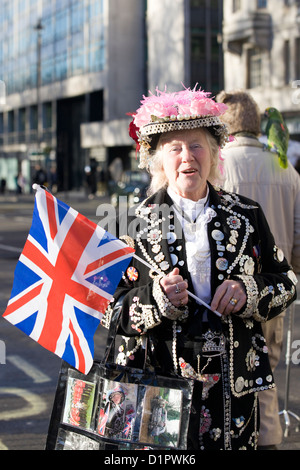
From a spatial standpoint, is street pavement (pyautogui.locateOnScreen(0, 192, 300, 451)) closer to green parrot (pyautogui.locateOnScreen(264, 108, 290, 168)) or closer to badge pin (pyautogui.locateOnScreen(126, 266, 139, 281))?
badge pin (pyautogui.locateOnScreen(126, 266, 139, 281))

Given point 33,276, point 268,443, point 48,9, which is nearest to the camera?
point 33,276

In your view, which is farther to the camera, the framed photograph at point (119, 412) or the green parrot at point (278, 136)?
the green parrot at point (278, 136)

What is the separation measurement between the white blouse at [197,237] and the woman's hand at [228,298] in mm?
127

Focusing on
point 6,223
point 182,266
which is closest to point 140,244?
point 182,266

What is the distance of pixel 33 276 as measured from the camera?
2.79 metres

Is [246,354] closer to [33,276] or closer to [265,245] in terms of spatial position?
[265,245]

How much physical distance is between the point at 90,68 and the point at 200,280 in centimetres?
5406

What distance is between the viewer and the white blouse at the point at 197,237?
115 inches

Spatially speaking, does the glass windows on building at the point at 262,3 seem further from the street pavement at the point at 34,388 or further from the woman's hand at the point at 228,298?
the woman's hand at the point at 228,298

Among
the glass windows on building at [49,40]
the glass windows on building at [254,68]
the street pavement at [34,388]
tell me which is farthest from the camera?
the glass windows on building at [49,40]

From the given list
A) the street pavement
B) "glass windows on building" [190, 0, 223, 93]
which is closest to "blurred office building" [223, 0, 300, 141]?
"glass windows on building" [190, 0, 223, 93]

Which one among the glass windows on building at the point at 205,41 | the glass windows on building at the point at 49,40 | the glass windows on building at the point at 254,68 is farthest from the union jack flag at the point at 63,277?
the glass windows on building at the point at 49,40

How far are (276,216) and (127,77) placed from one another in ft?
162

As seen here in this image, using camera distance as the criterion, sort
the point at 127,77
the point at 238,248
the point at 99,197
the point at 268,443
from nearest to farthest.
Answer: the point at 238,248 → the point at 268,443 → the point at 99,197 → the point at 127,77
